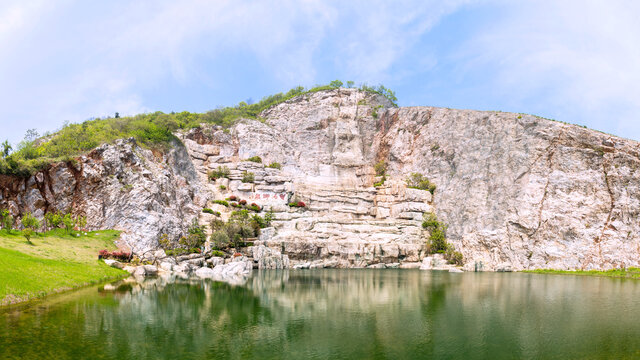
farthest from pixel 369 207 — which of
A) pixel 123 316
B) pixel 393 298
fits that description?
pixel 123 316

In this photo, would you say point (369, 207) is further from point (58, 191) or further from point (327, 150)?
point (58, 191)

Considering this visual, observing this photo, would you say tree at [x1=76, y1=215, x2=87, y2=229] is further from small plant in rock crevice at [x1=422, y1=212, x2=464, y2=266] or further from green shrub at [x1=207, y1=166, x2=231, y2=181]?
small plant in rock crevice at [x1=422, y1=212, x2=464, y2=266]

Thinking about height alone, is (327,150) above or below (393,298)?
above

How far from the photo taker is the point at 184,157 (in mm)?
79375

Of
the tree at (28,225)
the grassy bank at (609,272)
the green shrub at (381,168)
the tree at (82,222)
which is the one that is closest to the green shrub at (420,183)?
the green shrub at (381,168)

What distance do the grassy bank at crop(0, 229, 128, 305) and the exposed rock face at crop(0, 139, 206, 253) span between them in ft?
15.4

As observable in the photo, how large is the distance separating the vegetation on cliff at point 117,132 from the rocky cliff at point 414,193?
1.90m

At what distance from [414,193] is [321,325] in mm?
63353

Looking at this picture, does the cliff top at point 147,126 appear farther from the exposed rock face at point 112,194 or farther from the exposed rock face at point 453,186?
the exposed rock face at point 453,186

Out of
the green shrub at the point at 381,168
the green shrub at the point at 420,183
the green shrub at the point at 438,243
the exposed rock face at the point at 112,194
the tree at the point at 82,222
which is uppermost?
the green shrub at the point at 381,168

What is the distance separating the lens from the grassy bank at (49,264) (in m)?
25.8

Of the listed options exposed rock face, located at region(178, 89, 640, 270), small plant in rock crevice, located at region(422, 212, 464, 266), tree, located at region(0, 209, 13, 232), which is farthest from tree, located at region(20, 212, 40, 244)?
small plant in rock crevice, located at region(422, 212, 464, 266)

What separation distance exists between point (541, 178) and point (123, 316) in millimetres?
62542

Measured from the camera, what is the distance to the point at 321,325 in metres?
21.0
